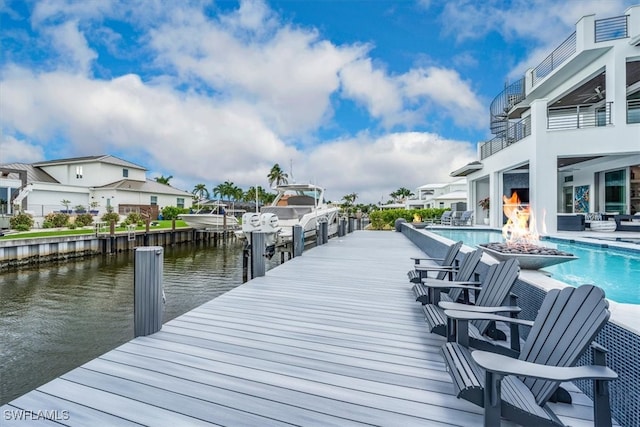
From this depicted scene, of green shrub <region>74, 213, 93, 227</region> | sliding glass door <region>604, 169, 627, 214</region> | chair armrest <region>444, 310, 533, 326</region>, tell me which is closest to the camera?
chair armrest <region>444, 310, 533, 326</region>

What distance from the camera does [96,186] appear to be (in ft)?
102

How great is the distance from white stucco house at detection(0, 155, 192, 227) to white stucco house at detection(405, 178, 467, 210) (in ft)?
86.3

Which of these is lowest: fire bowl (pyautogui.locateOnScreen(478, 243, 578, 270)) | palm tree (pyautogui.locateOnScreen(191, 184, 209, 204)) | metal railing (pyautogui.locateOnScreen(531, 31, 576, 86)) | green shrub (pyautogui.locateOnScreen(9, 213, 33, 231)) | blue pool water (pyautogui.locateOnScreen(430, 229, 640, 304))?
blue pool water (pyautogui.locateOnScreen(430, 229, 640, 304))

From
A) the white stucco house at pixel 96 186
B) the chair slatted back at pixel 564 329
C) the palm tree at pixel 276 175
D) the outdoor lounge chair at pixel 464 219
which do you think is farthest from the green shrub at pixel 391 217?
the palm tree at pixel 276 175

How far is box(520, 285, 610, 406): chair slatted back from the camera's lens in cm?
169

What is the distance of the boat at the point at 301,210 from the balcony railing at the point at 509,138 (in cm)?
810

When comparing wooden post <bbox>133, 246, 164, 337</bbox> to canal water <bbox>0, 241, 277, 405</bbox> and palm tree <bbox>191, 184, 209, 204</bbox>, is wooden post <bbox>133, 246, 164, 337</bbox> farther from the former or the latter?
palm tree <bbox>191, 184, 209, 204</bbox>

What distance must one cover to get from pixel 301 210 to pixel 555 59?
39.6 feet

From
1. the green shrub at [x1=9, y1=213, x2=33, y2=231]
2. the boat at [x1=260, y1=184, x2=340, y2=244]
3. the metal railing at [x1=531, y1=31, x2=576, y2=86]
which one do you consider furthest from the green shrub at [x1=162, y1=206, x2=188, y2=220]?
the metal railing at [x1=531, y1=31, x2=576, y2=86]

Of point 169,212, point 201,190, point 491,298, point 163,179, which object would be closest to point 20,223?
point 169,212

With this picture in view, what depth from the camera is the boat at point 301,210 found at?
13.3m

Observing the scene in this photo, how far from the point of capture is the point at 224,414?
202 centimetres

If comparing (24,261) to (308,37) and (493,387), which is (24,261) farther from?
(493,387)

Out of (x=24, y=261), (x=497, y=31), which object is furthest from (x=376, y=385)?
(x=497, y=31)
